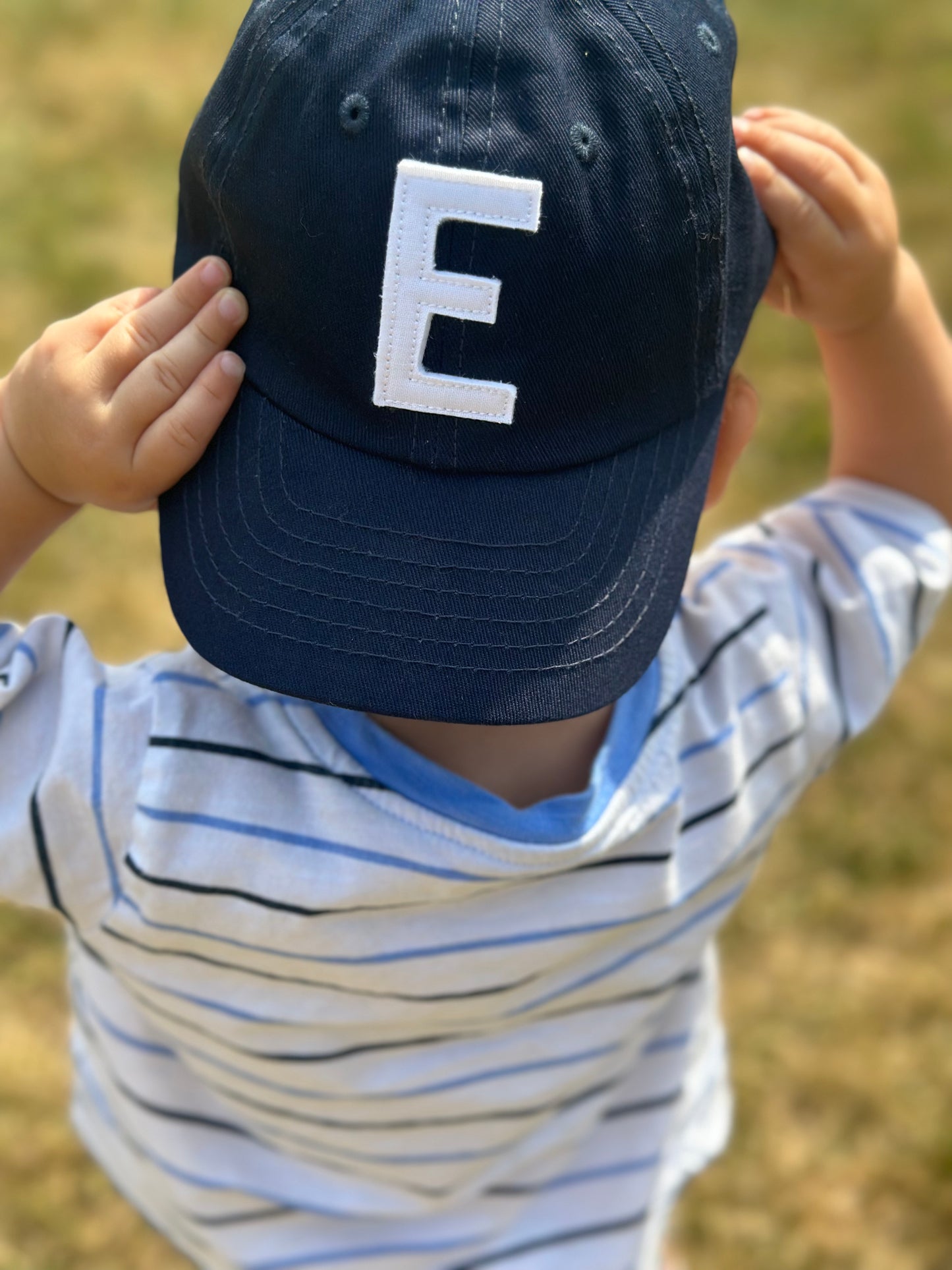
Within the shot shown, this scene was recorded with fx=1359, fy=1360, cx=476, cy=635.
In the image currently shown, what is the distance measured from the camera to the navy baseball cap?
0.80m

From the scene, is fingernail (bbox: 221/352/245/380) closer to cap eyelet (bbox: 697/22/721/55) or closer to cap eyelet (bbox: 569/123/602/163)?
cap eyelet (bbox: 569/123/602/163)

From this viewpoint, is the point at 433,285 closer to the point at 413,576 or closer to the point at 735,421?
the point at 413,576

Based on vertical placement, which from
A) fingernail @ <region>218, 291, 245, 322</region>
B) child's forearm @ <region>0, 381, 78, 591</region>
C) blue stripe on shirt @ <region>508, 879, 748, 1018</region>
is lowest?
blue stripe on shirt @ <region>508, 879, 748, 1018</region>

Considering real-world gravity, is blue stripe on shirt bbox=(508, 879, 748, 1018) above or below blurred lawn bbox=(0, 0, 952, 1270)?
above

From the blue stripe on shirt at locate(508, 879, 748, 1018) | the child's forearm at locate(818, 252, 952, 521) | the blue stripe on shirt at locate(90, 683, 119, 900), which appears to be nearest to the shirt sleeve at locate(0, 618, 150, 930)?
the blue stripe on shirt at locate(90, 683, 119, 900)

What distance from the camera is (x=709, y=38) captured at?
874 millimetres

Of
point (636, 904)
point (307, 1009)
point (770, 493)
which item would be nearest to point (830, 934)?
point (770, 493)

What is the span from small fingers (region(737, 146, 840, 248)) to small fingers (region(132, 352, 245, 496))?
1.36ft

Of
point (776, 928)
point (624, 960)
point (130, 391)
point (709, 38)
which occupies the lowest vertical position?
point (776, 928)

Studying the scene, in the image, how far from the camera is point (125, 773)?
2.93 feet

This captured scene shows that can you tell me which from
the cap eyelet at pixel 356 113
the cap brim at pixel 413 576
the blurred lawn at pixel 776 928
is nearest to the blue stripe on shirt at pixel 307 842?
the cap brim at pixel 413 576

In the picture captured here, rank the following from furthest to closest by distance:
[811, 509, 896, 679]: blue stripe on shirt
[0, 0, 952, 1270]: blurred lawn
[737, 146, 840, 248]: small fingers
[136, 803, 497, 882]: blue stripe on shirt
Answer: [0, 0, 952, 1270]: blurred lawn → [811, 509, 896, 679]: blue stripe on shirt → [737, 146, 840, 248]: small fingers → [136, 803, 497, 882]: blue stripe on shirt

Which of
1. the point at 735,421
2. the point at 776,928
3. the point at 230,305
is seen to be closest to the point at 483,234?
the point at 230,305

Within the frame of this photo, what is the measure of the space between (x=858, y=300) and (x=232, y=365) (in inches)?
21.8
